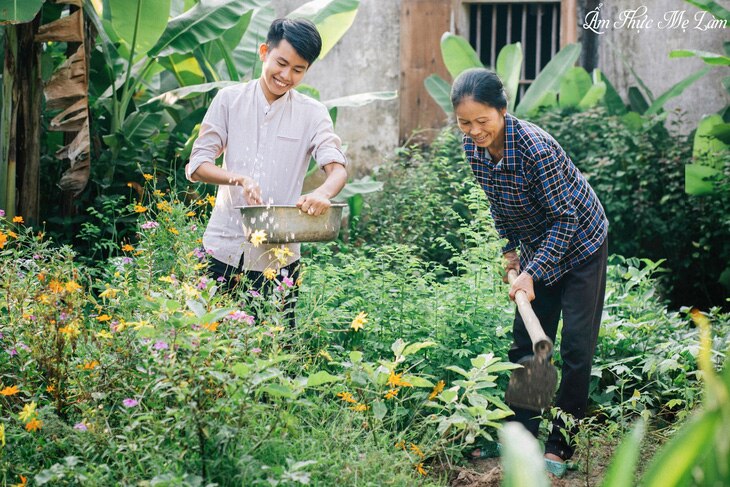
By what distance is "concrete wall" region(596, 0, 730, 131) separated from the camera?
26.0 feet

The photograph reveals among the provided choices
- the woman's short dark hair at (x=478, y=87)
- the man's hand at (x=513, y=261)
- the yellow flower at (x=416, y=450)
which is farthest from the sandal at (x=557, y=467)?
the woman's short dark hair at (x=478, y=87)

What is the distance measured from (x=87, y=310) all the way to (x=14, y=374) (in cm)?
130

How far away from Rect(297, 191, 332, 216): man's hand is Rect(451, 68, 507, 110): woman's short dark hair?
59 cm

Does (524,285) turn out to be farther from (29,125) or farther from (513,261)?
(29,125)

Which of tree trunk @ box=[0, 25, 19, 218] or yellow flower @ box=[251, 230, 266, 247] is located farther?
tree trunk @ box=[0, 25, 19, 218]

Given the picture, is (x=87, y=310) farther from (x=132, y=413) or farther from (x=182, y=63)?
(x=182, y=63)

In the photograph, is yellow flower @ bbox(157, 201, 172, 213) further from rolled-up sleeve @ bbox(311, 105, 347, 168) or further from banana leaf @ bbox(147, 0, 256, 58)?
banana leaf @ bbox(147, 0, 256, 58)

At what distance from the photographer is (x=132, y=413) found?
2.54 m

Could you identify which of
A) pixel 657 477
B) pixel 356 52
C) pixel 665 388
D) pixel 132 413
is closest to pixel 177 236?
pixel 132 413

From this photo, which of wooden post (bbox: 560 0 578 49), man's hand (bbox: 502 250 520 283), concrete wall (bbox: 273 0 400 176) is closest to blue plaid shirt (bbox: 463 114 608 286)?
man's hand (bbox: 502 250 520 283)

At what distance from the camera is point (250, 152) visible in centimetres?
337

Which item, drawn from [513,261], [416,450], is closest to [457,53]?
[513,261]

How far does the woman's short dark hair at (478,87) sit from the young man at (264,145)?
60 centimetres

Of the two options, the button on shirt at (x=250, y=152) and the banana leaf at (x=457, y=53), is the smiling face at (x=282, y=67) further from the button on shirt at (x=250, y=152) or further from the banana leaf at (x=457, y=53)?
the banana leaf at (x=457, y=53)
